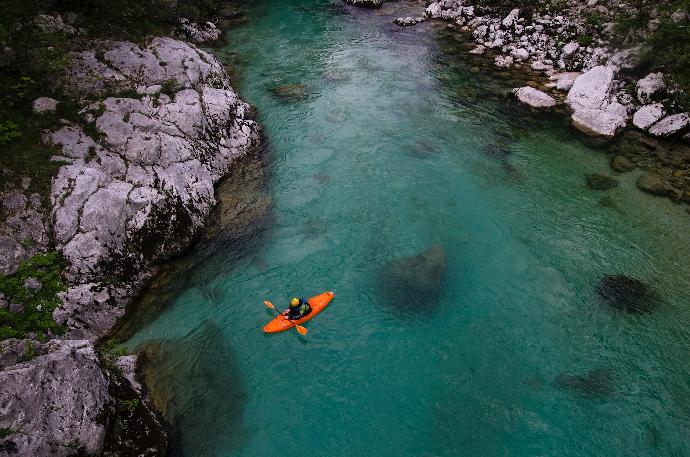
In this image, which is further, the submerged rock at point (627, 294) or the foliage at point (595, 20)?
the foliage at point (595, 20)

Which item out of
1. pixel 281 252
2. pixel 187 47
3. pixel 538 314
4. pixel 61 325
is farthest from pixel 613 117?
pixel 61 325

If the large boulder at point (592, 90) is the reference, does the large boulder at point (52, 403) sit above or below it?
below

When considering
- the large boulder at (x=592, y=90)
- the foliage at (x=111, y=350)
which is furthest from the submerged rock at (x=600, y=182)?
the foliage at (x=111, y=350)

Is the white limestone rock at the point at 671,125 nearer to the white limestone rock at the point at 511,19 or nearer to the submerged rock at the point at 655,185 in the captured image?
the submerged rock at the point at 655,185

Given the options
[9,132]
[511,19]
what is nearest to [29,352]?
[9,132]

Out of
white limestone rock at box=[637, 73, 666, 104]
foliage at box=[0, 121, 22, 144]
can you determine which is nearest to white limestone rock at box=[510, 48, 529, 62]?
white limestone rock at box=[637, 73, 666, 104]

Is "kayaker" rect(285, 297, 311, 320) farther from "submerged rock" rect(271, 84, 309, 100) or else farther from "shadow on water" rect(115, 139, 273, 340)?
"submerged rock" rect(271, 84, 309, 100)
